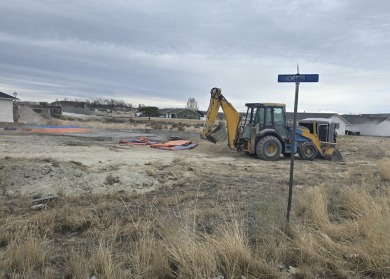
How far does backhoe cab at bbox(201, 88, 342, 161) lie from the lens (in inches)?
770

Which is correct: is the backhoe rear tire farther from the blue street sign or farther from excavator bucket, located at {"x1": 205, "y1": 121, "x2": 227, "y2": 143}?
the blue street sign

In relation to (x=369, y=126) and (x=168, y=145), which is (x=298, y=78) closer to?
(x=168, y=145)

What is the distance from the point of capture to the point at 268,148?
64.5ft

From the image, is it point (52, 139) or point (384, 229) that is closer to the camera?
point (384, 229)

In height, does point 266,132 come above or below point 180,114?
below

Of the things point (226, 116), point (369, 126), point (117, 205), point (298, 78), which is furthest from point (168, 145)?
point (369, 126)

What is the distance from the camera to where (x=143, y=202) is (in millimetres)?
8484

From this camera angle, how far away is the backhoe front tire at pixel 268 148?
19.4 meters

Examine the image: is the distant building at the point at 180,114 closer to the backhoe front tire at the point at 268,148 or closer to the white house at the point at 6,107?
the white house at the point at 6,107

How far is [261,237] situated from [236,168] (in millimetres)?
10149

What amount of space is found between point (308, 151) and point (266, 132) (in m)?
2.88

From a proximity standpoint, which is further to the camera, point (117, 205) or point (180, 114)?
point (180, 114)

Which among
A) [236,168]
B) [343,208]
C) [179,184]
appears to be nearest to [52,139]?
[236,168]

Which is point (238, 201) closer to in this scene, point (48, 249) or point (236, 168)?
point (48, 249)
